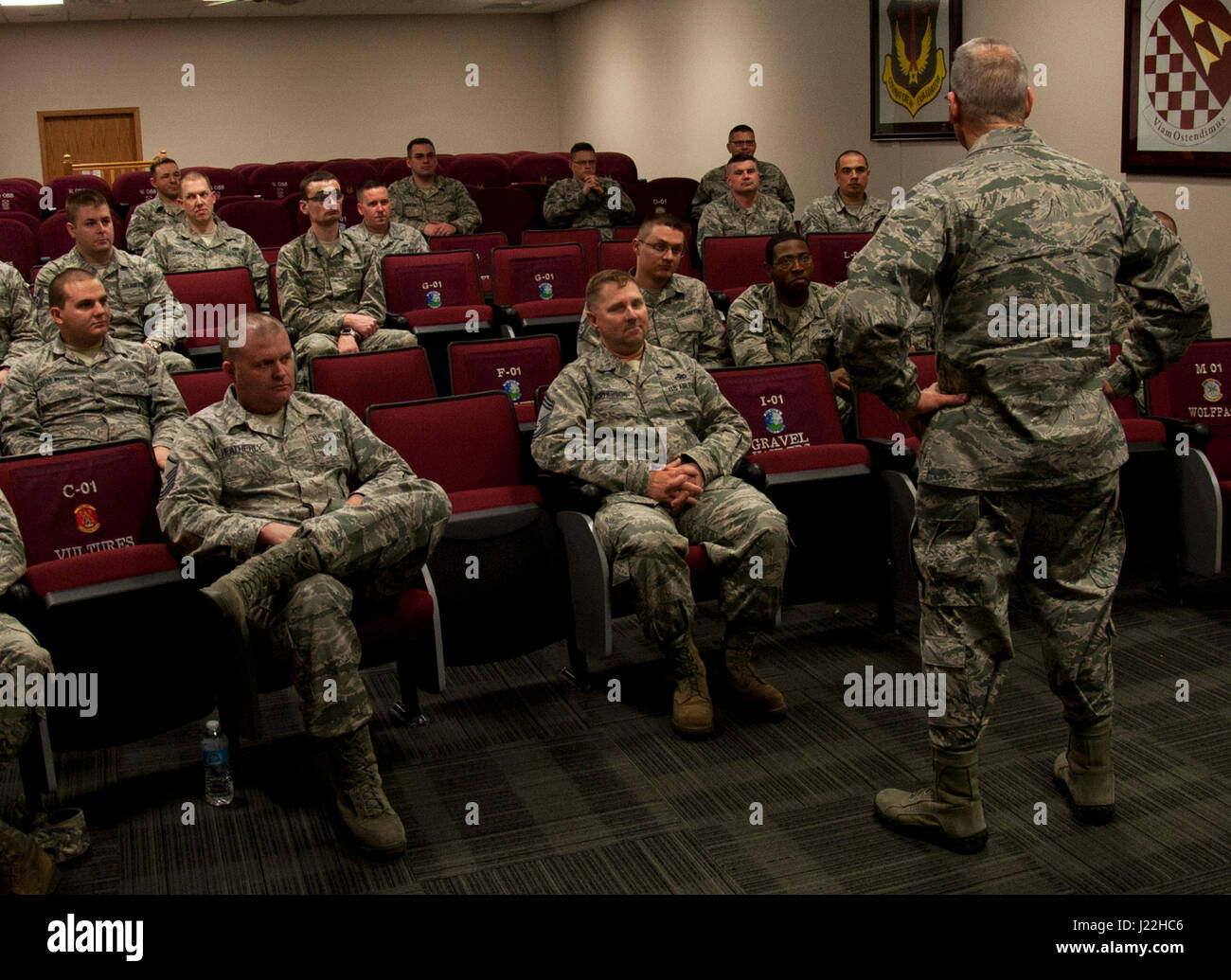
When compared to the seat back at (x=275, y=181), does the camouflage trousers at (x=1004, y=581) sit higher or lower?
lower

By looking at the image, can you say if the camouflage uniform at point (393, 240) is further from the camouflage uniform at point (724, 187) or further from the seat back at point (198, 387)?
the camouflage uniform at point (724, 187)

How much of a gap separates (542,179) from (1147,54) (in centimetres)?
581

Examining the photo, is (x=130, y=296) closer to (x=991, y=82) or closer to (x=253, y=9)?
(x=991, y=82)

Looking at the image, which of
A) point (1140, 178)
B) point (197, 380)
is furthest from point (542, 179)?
point (197, 380)

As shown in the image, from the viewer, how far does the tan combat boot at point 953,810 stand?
2410 millimetres

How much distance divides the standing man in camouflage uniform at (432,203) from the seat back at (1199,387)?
15.5ft

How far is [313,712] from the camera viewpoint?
8.38 ft

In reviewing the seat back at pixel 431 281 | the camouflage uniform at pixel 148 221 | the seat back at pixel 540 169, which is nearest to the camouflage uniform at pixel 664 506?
the seat back at pixel 431 281

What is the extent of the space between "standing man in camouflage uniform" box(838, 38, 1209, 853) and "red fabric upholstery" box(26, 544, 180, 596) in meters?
1.64

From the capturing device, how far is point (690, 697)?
3096 millimetres

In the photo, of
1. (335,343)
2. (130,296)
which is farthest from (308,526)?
(130,296)

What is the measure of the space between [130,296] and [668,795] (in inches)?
138

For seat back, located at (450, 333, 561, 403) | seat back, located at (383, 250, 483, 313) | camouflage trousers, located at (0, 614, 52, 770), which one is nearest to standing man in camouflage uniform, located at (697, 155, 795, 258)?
seat back, located at (383, 250, 483, 313)
